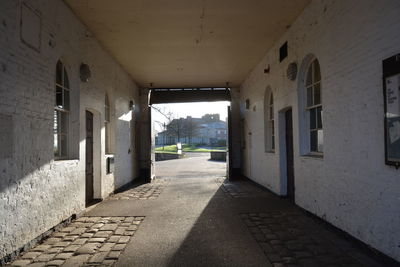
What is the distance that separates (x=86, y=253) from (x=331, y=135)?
13.2 ft

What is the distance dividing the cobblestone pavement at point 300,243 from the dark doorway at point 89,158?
3.81 metres

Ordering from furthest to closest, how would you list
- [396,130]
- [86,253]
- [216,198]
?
[216,198], [86,253], [396,130]

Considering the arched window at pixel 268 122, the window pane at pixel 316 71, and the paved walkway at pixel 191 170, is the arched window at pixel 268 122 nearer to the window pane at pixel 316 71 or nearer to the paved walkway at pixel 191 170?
the window pane at pixel 316 71

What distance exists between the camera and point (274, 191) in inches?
335

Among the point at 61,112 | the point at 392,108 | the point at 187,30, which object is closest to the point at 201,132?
the point at 187,30

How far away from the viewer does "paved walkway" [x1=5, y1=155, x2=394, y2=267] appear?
3.94 m

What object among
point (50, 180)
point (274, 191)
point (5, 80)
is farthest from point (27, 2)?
point (274, 191)

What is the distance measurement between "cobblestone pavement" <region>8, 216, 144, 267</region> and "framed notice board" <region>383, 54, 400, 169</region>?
348 centimetres

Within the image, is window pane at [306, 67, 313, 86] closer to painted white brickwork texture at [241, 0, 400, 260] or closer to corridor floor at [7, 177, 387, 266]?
painted white brickwork texture at [241, 0, 400, 260]

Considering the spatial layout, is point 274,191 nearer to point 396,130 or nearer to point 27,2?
point 396,130

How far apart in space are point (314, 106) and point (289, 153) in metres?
2.02

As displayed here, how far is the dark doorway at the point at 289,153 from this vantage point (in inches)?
302

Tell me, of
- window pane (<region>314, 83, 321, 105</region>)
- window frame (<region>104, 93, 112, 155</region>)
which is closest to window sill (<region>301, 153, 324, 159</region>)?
window pane (<region>314, 83, 321, 105</region>)

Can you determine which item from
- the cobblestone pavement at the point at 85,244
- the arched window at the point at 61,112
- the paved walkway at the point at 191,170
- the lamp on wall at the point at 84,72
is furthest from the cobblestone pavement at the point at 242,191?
the lamp on wall at the point at 84,72
